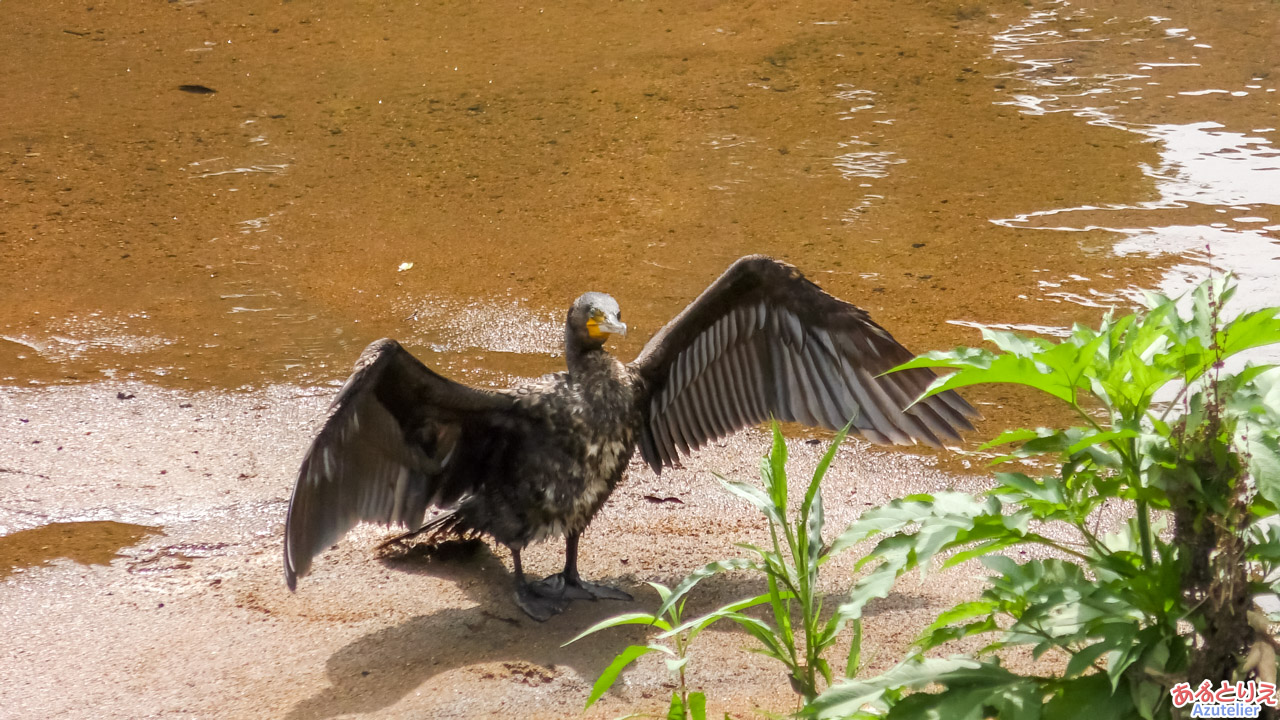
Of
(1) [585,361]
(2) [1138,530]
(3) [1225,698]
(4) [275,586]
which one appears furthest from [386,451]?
(3) [1225,698]

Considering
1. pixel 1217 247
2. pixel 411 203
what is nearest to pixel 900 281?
pixel 1217 247

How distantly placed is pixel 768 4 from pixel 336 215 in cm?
381

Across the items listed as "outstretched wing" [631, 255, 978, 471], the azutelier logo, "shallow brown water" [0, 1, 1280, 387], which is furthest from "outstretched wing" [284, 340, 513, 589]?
the azutelier logo

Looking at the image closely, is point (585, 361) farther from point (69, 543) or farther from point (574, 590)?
point (69, 543)

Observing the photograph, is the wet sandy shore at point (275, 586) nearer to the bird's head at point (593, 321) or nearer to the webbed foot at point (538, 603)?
the webbed foot at point (538, 603)

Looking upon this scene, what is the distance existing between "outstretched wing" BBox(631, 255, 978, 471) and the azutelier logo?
5.91 feet

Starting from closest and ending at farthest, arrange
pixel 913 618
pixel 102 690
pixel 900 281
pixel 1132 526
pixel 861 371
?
pixel 1132 526
pixel 102 690
pixel 913 618
pixel 861 371
pixel 900 281

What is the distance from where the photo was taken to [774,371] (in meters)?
4.10

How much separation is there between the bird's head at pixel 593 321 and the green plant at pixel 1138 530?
1.80m

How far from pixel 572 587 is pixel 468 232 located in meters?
2.73

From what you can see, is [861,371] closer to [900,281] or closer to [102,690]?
[900,281]

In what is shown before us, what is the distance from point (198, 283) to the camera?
5.68m

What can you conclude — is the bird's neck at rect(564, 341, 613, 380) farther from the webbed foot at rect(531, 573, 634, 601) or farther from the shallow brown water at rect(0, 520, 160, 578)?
the shallow brown water at rect(0, 520, 160, 578)

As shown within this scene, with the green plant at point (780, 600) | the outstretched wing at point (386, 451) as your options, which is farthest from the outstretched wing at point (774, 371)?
the green plant at point (780, 600)
